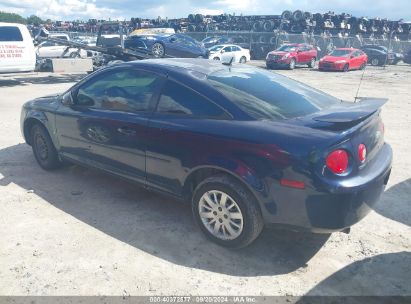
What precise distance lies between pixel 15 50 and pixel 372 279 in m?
14.3

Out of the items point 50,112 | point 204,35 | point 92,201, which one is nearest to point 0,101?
point 50,112

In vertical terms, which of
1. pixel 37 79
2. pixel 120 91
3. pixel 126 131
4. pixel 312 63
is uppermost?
pixel 120 91

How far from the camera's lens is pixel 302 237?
11.3 ft

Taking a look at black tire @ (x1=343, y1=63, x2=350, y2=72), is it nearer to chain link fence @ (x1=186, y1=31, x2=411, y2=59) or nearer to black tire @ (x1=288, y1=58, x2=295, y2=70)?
black tire @ (x1=288, y1=58, x2=295, y2=70)

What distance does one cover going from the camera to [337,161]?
2660mm

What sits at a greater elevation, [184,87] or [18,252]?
[184,87]

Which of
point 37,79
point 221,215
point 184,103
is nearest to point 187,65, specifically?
point 184,103

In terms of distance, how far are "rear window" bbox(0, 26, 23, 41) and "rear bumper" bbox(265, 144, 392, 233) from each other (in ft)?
45.3

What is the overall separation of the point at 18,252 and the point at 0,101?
28.5ft

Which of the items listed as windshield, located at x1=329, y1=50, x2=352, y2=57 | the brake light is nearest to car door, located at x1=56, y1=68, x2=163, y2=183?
the brake light

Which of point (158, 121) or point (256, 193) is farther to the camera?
point (158, 121)

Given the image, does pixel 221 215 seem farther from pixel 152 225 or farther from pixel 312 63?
pixel 312 63

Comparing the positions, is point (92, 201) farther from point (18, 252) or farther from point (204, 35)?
point (204, 35)

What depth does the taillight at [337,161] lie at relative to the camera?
104 inches
